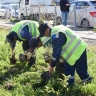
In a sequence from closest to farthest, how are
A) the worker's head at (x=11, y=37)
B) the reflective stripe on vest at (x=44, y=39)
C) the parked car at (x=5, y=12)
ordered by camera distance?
the reflective stripe on vest at (x=44, y=39) < the worker's head at (x=11, y=37) < the parked car at (x=5, y=12)

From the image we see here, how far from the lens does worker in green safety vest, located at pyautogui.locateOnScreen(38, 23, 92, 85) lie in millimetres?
4509

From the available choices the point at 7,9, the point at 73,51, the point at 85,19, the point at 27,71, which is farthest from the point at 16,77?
the point at 7,9

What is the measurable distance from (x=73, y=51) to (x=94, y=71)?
128 cm

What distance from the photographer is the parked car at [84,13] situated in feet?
47.0

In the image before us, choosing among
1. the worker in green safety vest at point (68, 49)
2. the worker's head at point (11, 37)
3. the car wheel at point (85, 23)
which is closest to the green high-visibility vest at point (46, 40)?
the worker in green safety vest at point (68, 49)

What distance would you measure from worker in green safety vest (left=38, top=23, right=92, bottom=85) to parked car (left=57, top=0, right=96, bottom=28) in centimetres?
955

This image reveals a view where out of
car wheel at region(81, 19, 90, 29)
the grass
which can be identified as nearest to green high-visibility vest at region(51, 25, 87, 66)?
the grass

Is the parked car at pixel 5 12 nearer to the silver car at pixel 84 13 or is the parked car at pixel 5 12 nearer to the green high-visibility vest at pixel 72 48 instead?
the silver car at pixel 84 13

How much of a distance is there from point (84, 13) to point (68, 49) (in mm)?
10309

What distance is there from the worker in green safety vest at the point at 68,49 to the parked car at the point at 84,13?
9.55m

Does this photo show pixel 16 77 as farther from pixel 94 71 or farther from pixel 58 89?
pixel 94 71

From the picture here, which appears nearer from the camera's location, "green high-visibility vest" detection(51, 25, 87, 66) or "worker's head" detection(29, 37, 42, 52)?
"green high-visibility vest" detection(51, 25, 87, 66)

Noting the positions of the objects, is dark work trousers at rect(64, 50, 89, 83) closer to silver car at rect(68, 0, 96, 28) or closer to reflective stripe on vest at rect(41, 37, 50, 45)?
Answer: reflective stripe on vest at rect(41, 37, 50, 45)

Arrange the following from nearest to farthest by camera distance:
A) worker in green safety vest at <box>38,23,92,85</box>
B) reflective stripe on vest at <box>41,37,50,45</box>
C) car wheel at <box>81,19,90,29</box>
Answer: worker in green safety vest at <box>38,23,92,85</box>
reflective stripe on vest at <box>41,37,50,45</box>
car wheel at <box>81,19,90,29</box>
